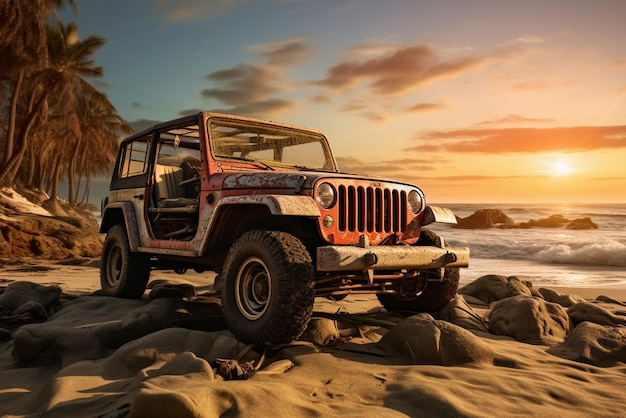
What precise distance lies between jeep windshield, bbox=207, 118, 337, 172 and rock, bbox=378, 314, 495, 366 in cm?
209

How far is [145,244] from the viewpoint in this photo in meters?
5.76

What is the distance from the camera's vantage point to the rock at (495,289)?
23.8 feet

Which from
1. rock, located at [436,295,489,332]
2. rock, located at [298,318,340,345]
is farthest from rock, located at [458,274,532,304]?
rock, located at [298,318,340,345]

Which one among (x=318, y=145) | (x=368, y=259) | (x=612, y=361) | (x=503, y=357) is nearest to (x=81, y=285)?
(x=318, y=145)

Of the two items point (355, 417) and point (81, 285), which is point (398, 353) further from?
point (81, 285)

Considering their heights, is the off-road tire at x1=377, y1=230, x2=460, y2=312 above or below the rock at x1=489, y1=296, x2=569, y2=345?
above

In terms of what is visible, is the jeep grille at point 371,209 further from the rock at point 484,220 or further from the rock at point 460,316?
the rock at point 484,220

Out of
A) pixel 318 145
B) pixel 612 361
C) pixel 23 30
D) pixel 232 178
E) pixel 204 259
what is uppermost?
pixel 23 30

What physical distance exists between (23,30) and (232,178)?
2145cm

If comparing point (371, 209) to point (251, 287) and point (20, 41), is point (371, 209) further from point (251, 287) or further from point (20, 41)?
point (20, 41)

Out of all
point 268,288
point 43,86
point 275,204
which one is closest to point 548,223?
point 43,86

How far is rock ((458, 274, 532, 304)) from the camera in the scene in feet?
23.8

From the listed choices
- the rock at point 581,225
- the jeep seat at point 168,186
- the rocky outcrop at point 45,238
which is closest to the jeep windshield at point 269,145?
the jeep seat at point 168,186

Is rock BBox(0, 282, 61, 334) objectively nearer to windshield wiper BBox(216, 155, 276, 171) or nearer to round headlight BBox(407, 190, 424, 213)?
windshield wiper BBox(216, 155, 276, 171)
